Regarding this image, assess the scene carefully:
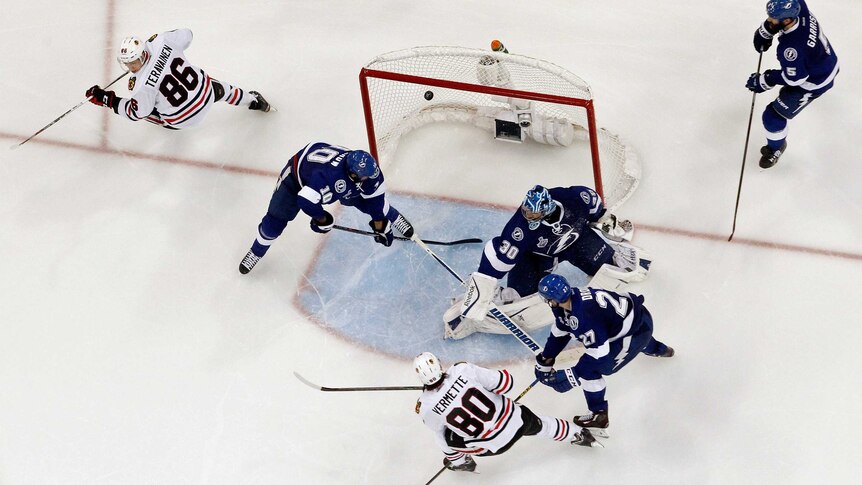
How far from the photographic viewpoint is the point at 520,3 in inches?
229

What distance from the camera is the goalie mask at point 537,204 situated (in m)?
4.07

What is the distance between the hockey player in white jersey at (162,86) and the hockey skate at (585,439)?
2388mm

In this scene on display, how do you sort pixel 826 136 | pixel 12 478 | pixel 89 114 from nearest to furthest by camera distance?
pixel 12 478 → pixel 826 136 → pixel 89 114

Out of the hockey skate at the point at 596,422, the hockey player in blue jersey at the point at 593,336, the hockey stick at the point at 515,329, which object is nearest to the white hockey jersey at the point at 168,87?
the hockey stick at the point at 515,329

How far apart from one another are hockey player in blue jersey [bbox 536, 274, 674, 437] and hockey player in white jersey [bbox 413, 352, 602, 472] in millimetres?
191

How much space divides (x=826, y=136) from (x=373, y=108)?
2223mm

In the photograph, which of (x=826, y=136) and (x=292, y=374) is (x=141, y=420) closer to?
(x=292, y=374)

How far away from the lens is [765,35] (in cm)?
473

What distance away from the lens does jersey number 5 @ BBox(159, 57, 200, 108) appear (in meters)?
4.91

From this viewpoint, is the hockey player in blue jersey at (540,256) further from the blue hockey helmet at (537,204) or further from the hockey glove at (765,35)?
the hockey glove at (765,35)

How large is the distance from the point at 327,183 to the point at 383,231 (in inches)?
15.7

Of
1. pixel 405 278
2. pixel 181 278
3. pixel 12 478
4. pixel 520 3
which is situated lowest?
pixel 12 478

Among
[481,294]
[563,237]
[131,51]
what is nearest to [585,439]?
[481,294]

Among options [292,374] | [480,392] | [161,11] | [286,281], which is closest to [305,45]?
[161,11]
